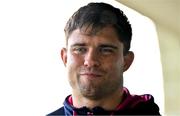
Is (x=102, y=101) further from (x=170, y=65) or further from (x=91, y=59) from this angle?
(x=170, y=65)

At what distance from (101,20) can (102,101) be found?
0.78 feet

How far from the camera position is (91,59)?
0.89m

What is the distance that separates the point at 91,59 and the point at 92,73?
4cm

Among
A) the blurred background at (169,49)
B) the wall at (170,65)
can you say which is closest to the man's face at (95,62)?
the blurred background at (169,49)

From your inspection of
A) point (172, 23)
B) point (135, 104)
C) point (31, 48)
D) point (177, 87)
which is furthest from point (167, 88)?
point (135, 104)

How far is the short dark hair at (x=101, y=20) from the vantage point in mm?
931

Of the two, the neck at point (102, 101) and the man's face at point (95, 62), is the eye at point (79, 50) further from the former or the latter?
the neck at point (102, 101)

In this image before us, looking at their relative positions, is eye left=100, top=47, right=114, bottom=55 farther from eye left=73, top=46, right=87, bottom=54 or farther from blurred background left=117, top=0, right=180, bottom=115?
blurred background left=117, top=0, right=180, bottom=115

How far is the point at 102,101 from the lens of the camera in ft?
3.03

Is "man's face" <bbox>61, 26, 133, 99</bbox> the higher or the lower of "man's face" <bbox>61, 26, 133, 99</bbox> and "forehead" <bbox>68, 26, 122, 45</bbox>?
the lower

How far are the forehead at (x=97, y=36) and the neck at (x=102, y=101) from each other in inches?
6.1

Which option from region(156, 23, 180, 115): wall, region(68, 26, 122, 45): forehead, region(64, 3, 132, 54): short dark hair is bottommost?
region(156, 23, 180, 115): wall

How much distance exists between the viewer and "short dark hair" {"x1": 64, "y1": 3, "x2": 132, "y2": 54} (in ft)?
3.05

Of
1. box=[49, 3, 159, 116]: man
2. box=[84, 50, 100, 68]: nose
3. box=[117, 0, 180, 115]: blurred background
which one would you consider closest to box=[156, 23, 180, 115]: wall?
box=[117, 0, 180, 115]: blurred background
